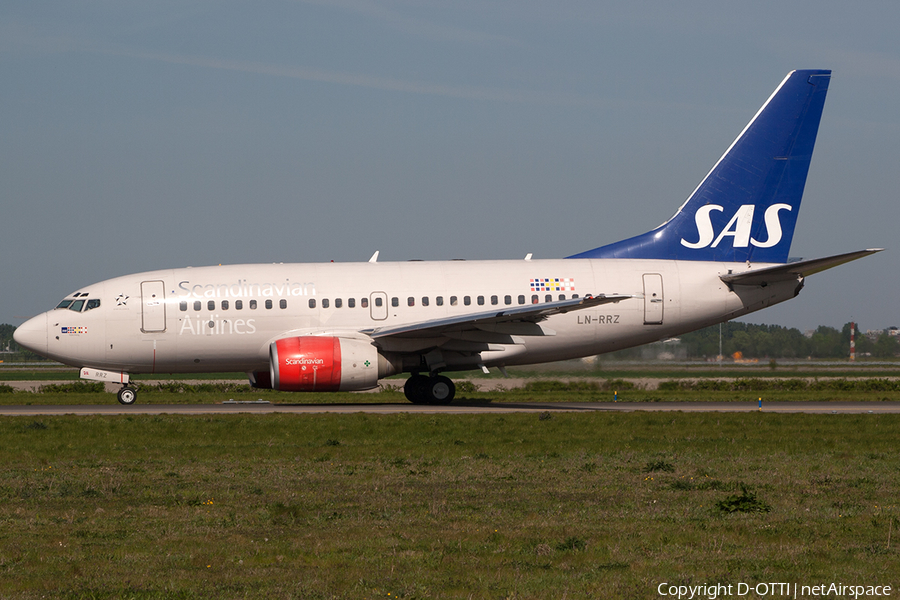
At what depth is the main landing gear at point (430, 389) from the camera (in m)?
26.7

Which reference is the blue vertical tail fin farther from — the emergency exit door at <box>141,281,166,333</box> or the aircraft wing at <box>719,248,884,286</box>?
the emergency exit door at <box>141,281,166,333</box>

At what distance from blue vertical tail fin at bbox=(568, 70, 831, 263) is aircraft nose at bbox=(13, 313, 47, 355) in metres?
16.7

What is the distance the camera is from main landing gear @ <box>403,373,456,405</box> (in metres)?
26.7

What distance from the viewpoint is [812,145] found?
29.2m

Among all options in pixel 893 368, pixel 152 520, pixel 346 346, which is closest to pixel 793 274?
pixel 346 346

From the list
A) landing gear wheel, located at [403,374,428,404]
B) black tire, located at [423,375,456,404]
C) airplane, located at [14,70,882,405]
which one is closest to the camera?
airplane, located at [14,70,882,405]

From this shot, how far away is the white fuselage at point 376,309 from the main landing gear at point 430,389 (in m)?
0.55

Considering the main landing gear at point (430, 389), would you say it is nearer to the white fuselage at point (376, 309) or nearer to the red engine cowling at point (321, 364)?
the white fuselage at point (376, 309)

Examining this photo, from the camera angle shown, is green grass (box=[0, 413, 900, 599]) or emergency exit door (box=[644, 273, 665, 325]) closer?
green grass (box=[0, 413, 900, 599])

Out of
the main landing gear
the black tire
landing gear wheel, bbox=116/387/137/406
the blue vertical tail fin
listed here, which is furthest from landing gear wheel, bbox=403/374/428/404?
landing gear wheel, bbox=116/387/137/406

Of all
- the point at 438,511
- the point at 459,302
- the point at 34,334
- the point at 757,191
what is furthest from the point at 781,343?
the point at 438,511

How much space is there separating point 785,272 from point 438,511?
19.2m

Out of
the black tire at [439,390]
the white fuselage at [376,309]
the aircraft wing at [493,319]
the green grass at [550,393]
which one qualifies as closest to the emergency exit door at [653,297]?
the white fuselage at [376,309]

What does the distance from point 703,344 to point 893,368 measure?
17779mm
